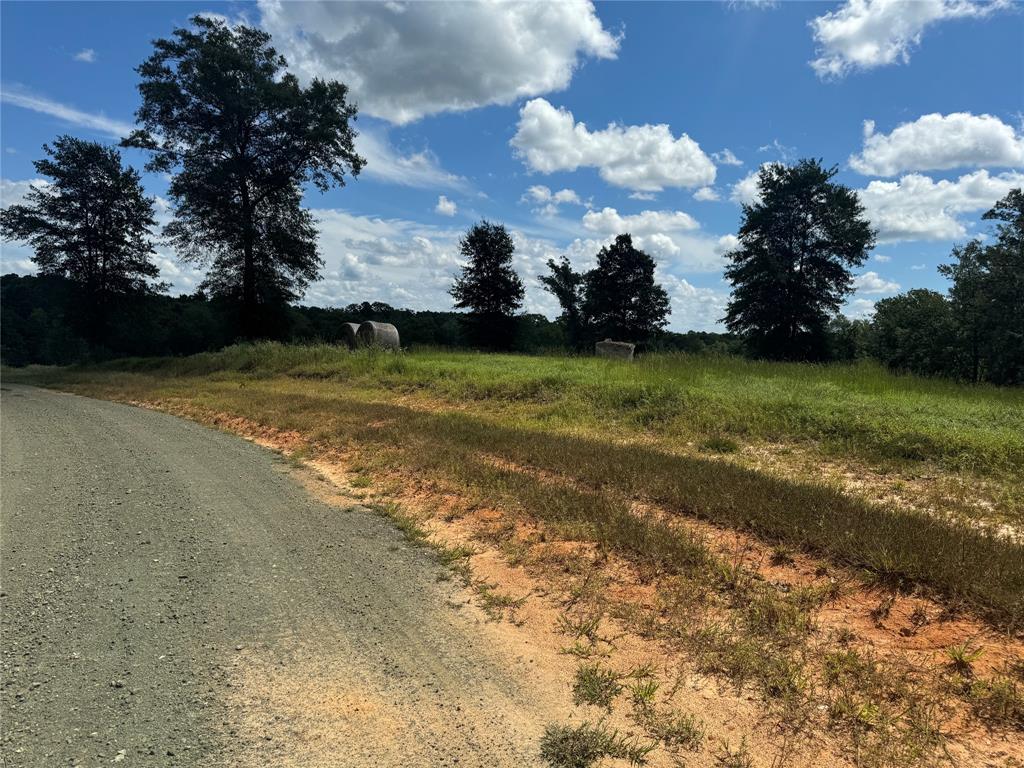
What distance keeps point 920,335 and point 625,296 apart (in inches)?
862

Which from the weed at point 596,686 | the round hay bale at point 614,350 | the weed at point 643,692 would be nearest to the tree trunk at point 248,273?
the round hay bale at point 614,350

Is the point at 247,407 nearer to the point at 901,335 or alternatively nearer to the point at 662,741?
the point at 662,741

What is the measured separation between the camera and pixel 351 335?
2712cm

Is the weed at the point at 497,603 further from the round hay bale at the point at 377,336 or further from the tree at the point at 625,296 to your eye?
the tree at the point at 625,296

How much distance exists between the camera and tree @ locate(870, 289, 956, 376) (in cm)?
3575

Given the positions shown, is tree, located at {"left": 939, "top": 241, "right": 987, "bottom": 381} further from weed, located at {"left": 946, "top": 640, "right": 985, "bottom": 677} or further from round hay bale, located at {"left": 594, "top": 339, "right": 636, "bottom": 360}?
weed, located at {"left": 946, "top": 640, "right": 985, "bottom": 677}

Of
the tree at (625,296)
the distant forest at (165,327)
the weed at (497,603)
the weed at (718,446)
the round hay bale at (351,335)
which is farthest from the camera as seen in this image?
the tree at (625,296)

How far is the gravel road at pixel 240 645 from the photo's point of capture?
2732mm

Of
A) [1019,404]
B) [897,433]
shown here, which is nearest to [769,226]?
[1019,404]

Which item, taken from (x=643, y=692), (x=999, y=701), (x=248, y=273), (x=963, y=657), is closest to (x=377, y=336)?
(x=248, y=273)

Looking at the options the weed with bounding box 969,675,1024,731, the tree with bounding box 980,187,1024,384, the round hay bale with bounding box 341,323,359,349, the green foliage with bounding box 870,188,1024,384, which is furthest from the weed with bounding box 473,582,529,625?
the tree with bounding box 980,187,1024,384

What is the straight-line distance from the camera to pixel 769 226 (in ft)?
116

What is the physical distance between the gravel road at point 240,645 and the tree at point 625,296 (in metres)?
46.7

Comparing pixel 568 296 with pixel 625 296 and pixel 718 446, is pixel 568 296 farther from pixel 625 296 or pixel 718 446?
pixel 718 446
